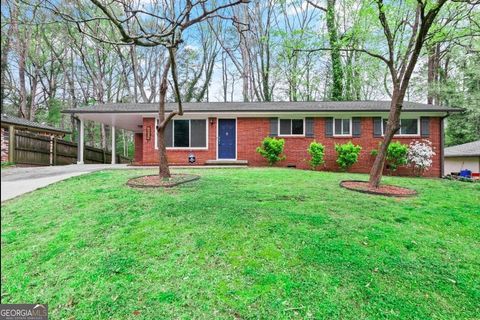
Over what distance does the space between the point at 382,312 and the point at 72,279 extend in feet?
9.63

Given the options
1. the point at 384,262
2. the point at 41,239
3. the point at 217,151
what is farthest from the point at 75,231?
the point at 217,151

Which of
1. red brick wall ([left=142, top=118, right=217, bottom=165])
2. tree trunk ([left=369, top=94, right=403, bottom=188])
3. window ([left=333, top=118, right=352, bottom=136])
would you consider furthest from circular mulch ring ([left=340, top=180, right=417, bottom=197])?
red brick wall ([left=142, top=118, right=217, bottom=165])

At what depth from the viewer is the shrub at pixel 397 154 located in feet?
35.9

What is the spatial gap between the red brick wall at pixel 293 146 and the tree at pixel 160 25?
5.17 meters

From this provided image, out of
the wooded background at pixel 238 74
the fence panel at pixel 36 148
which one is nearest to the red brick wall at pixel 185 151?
the fence panel at pixel 36 148

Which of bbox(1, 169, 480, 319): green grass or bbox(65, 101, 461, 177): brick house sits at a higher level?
bbox(65, 101, 461, 177): brick house

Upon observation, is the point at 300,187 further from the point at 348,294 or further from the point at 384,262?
the point at 348,294

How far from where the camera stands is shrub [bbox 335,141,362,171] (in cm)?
1130

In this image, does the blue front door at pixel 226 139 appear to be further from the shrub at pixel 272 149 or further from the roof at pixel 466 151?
the roof at pixel 466 151

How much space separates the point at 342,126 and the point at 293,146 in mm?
2460

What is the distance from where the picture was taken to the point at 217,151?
41.3 ft

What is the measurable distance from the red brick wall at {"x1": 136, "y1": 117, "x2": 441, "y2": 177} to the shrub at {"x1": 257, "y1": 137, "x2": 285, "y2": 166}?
40 cm

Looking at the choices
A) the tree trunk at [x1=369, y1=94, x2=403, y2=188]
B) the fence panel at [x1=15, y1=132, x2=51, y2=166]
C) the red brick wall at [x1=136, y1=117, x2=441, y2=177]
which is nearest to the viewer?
the tree trunk at [x1=369, y1=94, x2=403, y2=188]

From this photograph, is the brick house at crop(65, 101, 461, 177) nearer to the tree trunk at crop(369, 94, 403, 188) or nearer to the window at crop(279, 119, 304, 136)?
the window at crop(279, 119, 304, 136)
